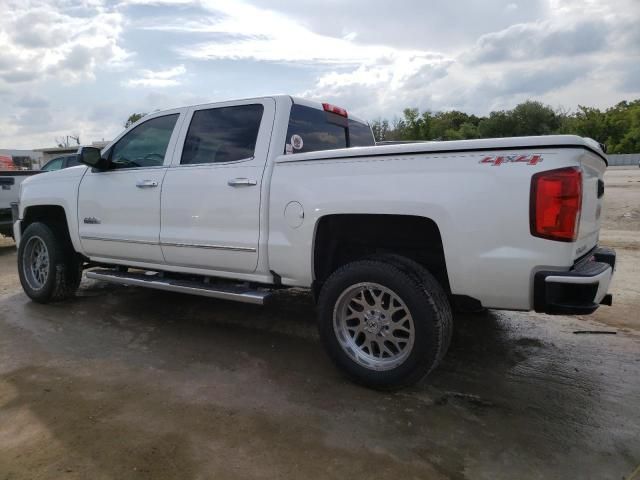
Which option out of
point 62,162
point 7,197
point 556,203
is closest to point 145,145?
point 556,203

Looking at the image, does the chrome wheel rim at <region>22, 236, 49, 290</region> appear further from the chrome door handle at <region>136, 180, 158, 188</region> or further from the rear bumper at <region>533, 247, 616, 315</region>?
the rear bumper at <region>533, 247, 616, 315</region>

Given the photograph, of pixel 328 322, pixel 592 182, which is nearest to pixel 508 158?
pixel 592 182

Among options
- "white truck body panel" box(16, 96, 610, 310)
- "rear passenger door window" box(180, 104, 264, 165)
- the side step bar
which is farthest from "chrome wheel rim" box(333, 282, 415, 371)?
"rear passenger door window" box(180, 104, 264, 165)

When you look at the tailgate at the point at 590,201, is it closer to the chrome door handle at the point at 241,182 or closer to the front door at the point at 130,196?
the chrome door handle at the point at 241,182

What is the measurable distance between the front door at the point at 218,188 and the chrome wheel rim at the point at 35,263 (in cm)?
206

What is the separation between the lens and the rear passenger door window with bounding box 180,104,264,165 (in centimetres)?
412

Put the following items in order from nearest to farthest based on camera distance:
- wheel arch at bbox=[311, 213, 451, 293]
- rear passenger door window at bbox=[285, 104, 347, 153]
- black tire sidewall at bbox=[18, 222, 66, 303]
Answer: wheel arch at bbox=[311, 213, 451, 293] → rear passenger door window at bbox=[285, 104, 347, 153] → black tire sidewall at bbox=[18, 222, 66, 303]

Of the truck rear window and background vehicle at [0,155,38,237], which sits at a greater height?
the truck rear window

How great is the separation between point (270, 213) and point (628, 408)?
2680 millimetres

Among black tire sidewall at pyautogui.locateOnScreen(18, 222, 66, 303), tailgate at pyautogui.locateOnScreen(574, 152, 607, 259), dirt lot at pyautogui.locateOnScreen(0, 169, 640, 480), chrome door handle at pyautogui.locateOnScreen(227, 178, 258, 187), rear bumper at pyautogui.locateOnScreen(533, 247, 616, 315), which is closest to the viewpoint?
dirt lot at pyautogui.locateOnScreen(0, 169, 640, 480)

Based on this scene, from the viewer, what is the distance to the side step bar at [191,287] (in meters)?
3.88

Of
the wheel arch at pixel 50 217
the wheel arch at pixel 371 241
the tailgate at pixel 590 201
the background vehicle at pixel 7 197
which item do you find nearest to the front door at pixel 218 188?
the wheel arch at pixel 371 241

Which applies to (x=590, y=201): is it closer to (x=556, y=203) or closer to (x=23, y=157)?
(x=556, y=203)

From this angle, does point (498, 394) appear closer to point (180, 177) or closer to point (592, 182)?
point (592, 182)
